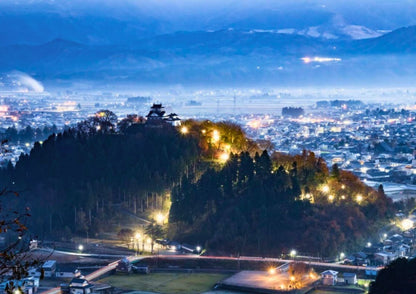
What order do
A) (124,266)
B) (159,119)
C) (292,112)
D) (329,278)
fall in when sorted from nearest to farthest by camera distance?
(329,278) < (124,266) < (159,119) < (292,112)

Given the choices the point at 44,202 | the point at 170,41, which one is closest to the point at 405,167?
the point at 44,202

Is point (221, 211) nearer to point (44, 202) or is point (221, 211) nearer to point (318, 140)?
point (44, 202)

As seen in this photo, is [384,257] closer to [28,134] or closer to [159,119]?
[159,119]

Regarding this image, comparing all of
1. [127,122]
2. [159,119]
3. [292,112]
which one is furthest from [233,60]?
[159,119]

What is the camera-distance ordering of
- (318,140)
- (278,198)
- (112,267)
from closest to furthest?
(112,267), (278,198), (318,140)

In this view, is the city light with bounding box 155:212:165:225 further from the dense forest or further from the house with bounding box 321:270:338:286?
the dense forest

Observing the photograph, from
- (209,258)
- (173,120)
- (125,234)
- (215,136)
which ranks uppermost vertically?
(173,120)

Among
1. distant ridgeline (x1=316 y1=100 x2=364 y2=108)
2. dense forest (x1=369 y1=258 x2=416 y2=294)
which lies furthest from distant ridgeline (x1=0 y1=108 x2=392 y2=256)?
distant ridgeline (x1=316 y1=100 x2=364 y2=108)
